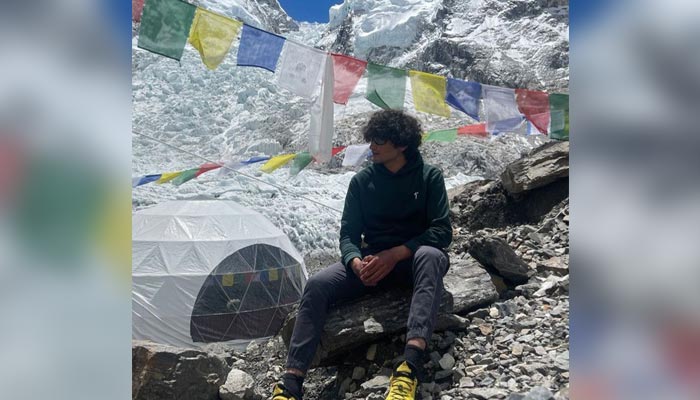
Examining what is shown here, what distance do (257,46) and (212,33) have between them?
41 cm

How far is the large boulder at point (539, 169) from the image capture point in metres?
4.34

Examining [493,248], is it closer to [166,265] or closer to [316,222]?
[166,265]

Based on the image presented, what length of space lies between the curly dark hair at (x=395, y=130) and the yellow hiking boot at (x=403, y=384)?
968mm

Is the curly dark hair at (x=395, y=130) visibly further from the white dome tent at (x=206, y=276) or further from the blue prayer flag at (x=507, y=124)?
the white dome tent at (x=206, y=276)

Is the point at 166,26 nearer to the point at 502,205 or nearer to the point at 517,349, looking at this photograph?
the point at 502,205

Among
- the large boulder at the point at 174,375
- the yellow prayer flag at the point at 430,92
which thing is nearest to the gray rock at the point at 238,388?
the large boulder at the point at 174,375

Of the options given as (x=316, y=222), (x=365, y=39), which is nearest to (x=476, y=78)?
(x=365, y=39)

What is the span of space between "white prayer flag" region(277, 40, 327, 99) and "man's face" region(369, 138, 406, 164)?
226 centimetres

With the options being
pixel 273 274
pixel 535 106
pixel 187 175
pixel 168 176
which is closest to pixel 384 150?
pixel 535 106

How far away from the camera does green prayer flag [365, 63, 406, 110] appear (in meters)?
4.98

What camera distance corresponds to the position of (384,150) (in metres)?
2.53

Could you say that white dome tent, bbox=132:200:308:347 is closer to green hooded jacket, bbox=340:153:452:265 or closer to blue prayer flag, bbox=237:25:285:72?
blue prayer flag, bbox=237:25:285:72
